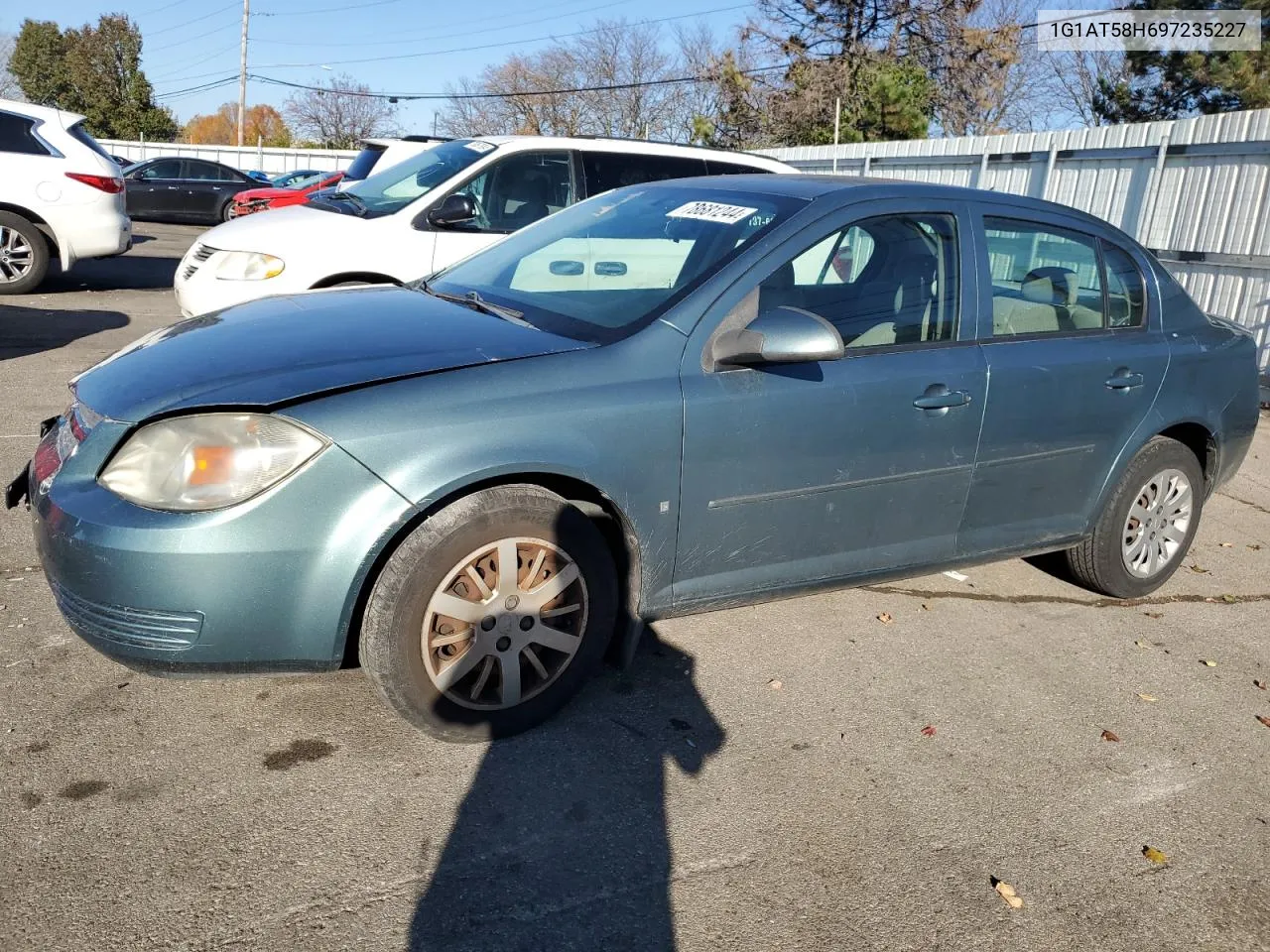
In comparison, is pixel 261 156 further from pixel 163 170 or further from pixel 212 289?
pixel 212 289

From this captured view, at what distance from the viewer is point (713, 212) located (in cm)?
382

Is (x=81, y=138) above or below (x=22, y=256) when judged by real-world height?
above

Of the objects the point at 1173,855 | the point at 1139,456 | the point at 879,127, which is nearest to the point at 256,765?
the point at 1173,855

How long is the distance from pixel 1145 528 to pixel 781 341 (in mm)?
2403

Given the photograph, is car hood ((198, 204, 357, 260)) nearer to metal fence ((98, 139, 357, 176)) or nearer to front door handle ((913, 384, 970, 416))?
front door handle ((913, 384, 970, 416))

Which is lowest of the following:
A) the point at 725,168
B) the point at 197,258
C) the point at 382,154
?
the point at 197,258

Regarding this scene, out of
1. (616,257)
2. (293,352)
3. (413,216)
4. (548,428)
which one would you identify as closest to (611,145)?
(413,216)

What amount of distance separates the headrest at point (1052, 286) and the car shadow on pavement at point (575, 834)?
210 centimetres

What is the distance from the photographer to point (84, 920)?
7.64ft

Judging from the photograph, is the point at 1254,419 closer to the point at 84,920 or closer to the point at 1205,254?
the point at 84,920

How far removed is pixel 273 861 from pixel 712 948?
3.54ft

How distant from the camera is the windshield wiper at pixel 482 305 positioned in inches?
140

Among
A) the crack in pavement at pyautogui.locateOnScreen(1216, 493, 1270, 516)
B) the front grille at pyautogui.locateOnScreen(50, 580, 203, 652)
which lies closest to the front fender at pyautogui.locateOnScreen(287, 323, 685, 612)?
the front grille at pyautogui.locateOnScreen(50, 580, 203, 652)

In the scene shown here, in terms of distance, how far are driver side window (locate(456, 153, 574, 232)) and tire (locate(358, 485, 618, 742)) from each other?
15.6ft
